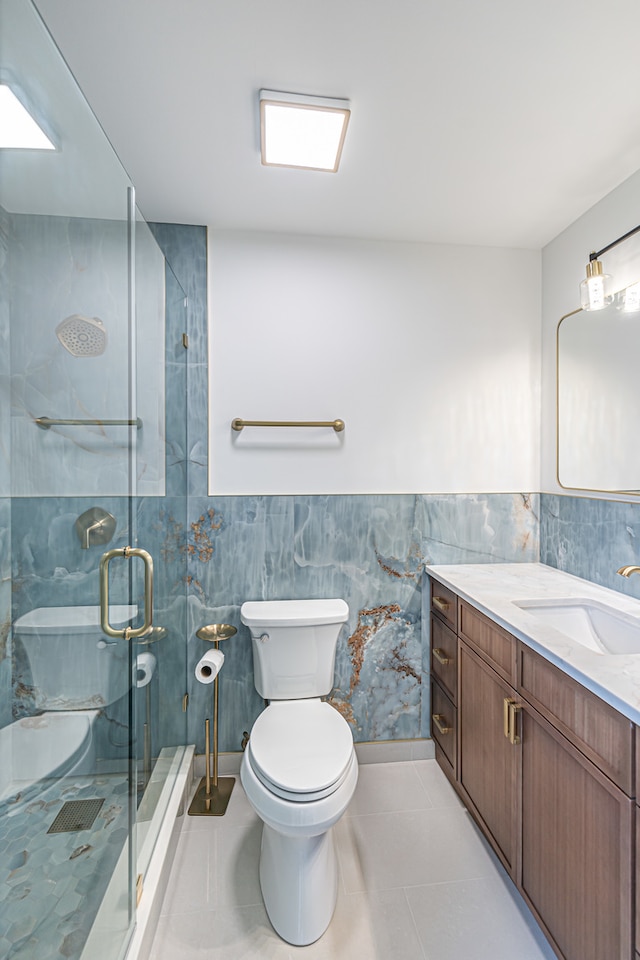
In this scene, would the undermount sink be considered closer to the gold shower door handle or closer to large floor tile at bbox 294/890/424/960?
large floor tile at bbox 294/890/424/960

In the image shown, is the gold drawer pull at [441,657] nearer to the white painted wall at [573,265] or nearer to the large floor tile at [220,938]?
the white painted wall at [573,265]

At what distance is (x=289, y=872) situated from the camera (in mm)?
1405

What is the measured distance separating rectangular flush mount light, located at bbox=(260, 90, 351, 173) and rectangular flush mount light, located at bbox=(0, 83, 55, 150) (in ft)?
2.62

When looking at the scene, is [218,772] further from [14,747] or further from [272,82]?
[272,82]

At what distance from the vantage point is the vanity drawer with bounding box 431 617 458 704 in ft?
6.50

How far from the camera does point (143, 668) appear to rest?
1.55m

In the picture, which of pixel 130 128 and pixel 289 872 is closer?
pixel 289 872

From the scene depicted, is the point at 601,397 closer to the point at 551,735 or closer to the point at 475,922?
the point at 551,735

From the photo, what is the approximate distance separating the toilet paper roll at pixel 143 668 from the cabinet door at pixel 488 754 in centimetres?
116

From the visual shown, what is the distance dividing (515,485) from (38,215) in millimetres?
2135

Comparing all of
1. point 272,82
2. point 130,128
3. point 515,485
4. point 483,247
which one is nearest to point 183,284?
point 130,128

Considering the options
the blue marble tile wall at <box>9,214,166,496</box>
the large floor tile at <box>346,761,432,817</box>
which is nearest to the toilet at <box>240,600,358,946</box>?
the large floor tile at <box>346,761,432,817</box>

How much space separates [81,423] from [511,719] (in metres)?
1.48

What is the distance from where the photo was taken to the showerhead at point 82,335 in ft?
3.23
